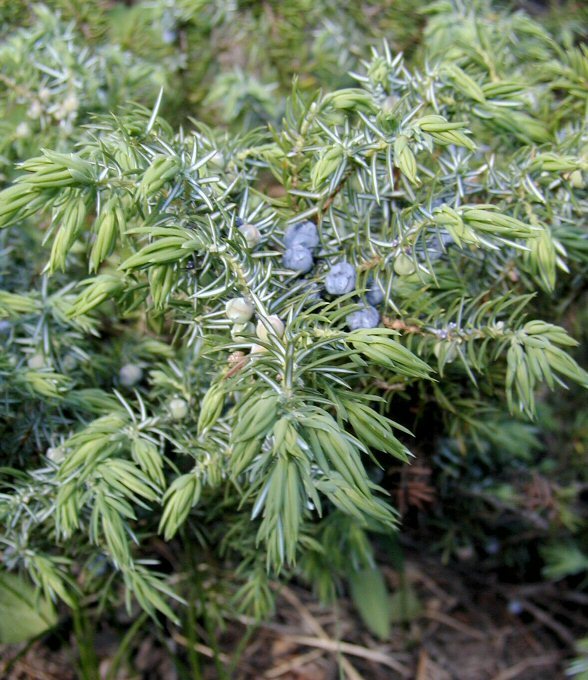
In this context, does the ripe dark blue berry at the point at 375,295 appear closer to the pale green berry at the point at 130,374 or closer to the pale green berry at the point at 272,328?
the pale green berry at the point at 272,328

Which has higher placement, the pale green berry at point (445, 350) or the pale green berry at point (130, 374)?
the pale green berry at point (445, 350)

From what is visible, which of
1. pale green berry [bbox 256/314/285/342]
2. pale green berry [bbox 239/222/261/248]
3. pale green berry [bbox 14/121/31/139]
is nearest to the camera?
pale green berry [bbox 256/314/285/342]

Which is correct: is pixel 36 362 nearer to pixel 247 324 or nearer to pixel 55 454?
pixel 55 454

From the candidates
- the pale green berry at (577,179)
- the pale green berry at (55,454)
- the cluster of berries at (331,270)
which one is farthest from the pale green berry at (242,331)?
the pale green berry at (577,179)

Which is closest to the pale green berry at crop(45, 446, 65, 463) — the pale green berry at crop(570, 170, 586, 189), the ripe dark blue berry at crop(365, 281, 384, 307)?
the ripe dark blue berry at crop(365, 281, 384, 307)

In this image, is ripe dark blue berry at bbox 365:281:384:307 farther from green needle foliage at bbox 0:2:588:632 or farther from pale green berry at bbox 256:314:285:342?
pale green berry at bbox 256:314:285:342

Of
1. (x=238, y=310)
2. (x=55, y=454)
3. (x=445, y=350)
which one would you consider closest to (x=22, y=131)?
(x=55, y=454)

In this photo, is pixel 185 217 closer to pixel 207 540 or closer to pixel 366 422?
pixel 366 422
